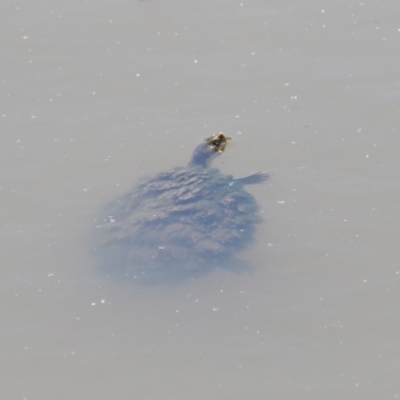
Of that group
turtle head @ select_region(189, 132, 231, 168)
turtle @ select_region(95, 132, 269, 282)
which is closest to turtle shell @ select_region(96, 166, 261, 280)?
turtle @ select_region(95, 132, 269, 282)

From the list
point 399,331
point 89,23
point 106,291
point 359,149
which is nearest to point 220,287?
point 106,291

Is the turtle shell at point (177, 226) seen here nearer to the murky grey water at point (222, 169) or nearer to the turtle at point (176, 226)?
the turtle at point (176, 226)

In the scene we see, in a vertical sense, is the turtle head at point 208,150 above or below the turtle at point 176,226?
above

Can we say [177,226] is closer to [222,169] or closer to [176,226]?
[176,226]

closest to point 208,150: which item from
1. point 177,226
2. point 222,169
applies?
point 222,169

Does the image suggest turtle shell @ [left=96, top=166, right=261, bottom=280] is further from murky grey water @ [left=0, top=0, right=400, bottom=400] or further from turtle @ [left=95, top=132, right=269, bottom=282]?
murky grey water @ [left=0, top=0, right=400, bottom=400]

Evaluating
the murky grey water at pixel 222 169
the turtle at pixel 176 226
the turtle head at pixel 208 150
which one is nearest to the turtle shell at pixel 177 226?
the turtle at pixel 176 226
